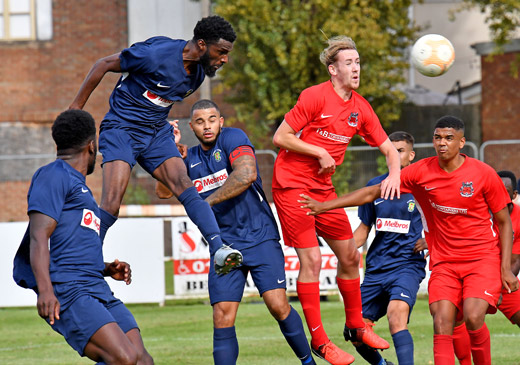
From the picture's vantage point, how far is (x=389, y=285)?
9109 mm

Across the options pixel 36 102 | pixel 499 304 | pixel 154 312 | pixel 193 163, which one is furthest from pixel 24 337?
pixel 36 102

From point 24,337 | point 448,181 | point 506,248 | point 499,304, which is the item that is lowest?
point 24,337

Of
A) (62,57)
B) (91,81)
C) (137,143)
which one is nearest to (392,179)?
(137,143)

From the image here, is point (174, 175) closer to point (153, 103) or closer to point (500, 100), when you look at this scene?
point (153, 103)

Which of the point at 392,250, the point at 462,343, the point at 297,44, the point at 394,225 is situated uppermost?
the point at 297,44

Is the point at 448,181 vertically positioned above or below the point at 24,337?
above

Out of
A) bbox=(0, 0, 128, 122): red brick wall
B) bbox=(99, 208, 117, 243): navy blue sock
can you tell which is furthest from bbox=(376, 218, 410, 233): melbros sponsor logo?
bbox=(0, 0, 128, 122): red brick wall

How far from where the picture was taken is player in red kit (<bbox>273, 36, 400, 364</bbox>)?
25.8 ft

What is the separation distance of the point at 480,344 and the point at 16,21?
22.5m

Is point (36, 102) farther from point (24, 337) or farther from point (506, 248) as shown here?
point (506, 248)

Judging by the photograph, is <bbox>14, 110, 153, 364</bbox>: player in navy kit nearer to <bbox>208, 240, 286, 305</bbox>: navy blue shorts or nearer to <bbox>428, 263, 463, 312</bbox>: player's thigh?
<bbox>208, 240, 286, 305</bbox>: navy blue shorts

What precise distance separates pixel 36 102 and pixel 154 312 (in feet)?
46.6

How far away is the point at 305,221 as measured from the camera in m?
7.97

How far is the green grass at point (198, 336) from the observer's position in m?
10.6
